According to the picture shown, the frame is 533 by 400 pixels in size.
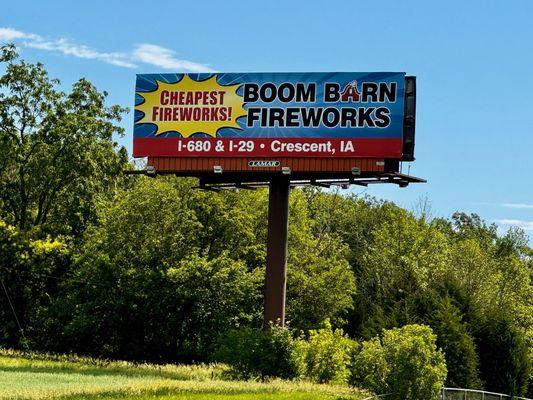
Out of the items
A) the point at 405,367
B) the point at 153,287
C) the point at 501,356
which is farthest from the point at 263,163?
the point at 501,356

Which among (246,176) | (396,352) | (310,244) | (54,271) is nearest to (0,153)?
(54,271)

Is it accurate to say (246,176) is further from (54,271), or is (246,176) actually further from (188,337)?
(54,271)

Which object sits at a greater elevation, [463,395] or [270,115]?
[270,115]

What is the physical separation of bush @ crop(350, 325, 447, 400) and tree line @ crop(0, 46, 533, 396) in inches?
620

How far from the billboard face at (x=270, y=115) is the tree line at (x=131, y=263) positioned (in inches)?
462

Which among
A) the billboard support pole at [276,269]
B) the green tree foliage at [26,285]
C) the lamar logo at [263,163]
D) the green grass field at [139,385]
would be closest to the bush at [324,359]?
the billboard support pole at [276,269]

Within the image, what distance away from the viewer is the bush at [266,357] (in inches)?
1270

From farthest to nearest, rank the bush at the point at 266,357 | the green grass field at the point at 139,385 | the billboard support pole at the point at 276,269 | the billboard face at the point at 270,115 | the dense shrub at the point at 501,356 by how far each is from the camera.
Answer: the dense shrub at the point at 501,356 → the billboard support pole at the point at 276,269 → the billboard face at the point at 270,115 → the bush at the point at 266,357 → the green grass field at the point at 139,385

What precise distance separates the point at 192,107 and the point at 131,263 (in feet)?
57.3

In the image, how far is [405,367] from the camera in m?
27.3

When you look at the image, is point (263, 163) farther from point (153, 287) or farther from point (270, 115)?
point (153, 287)

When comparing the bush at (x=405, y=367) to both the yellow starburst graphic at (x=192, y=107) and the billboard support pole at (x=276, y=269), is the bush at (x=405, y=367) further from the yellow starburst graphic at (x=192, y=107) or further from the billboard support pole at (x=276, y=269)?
the yellow starburst graphic at (x=192, y=107)

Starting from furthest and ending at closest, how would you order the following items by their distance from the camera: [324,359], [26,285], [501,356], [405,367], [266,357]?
1. [26,285]
2. [501,356]
3. [324,359]
4. [266,357]
5. [405,367]

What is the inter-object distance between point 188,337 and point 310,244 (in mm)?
11498
